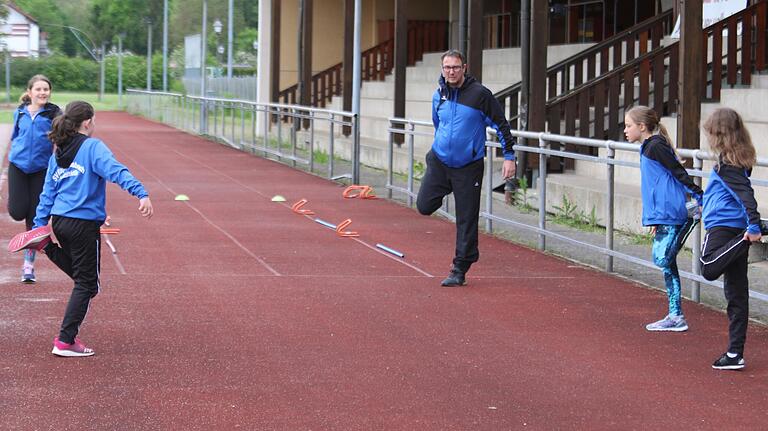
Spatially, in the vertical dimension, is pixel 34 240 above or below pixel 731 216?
below

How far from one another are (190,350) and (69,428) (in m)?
1.75

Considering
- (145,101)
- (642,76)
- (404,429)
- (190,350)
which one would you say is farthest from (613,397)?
(145,101)

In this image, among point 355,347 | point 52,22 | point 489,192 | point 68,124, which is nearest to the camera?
point 68,124

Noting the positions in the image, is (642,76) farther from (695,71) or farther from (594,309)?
(594,309)

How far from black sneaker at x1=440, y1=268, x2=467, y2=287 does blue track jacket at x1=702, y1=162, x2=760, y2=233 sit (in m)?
3.14

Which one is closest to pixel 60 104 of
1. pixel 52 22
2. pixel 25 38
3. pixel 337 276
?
pixel 25 38

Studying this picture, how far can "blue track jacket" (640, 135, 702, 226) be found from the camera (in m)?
8.03

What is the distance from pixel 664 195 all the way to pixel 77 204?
357cm

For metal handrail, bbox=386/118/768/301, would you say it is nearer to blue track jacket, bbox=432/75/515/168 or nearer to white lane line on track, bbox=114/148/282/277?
blue track jacket, bbox=432/75/515/168

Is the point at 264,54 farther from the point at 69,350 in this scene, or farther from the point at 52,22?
the point at 52,22

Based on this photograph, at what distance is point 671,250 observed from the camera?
26.7 feet

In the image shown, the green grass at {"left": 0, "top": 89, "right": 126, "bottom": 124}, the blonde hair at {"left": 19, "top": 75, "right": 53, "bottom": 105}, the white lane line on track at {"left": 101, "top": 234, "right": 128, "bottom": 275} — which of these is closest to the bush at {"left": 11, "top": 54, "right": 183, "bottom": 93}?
the green grass at {"left": 0, "top": 89, "right": 126, "bottom": 124}

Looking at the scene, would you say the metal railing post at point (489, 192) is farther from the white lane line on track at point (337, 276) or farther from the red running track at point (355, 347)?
the white lane line on track at point (337, 276)

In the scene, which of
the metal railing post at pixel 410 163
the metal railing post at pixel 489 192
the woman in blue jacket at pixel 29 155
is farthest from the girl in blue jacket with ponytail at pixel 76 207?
the metal railing post at pixel 410 163
